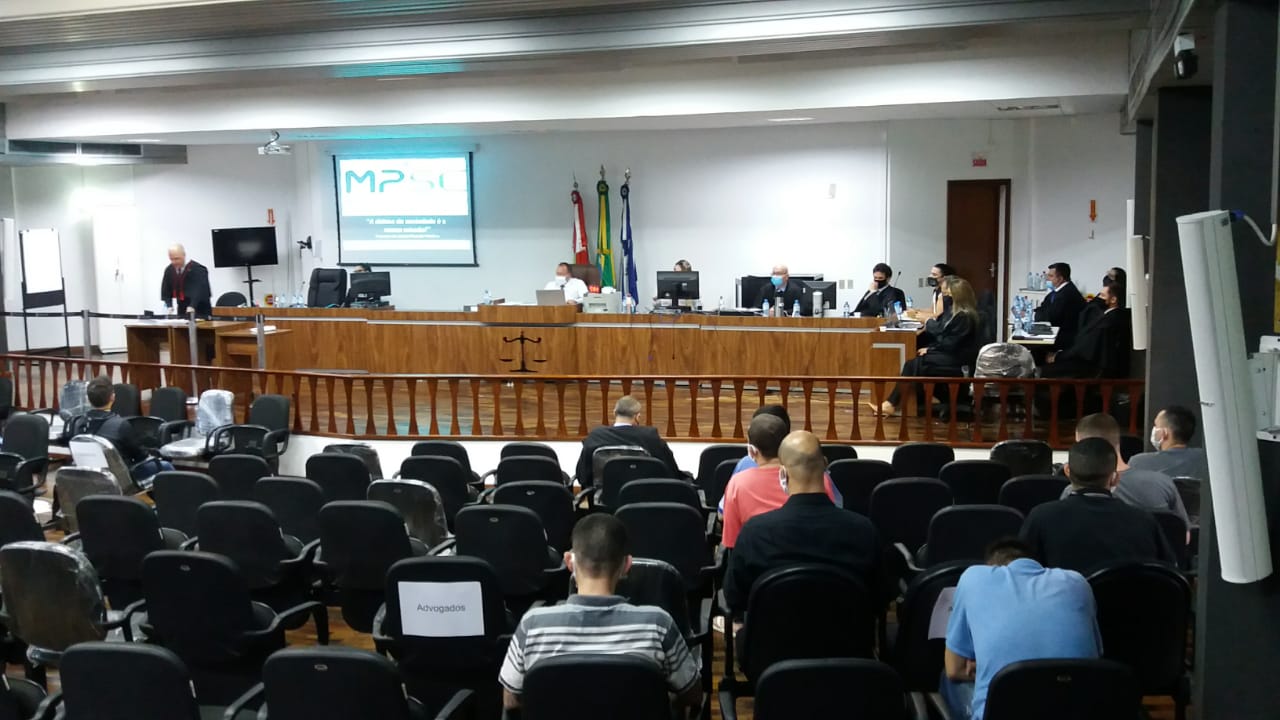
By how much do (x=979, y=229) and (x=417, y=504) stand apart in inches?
400

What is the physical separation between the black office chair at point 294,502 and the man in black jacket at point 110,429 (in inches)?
122

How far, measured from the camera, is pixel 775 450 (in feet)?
15.6

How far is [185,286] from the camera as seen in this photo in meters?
13.4

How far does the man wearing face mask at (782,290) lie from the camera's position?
12414 millimetres

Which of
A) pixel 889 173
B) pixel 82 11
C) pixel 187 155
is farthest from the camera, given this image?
pixel 187 155

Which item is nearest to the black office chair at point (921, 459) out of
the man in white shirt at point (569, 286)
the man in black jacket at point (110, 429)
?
the man in black jacket at point (110, 429)

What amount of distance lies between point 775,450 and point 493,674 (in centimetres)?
149

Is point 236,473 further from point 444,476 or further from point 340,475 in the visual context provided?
point 444,476

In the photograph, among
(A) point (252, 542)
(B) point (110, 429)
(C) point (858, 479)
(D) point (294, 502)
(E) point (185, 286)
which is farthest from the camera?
(E) point (185, 286)

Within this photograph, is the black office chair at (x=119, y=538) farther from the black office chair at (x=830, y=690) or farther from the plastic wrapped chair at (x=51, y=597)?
the black office chair at (x=830, y=690)

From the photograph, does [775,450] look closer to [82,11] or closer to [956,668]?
[956,668]

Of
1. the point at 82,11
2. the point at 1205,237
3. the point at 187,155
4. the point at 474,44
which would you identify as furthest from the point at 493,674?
the point at 187,155

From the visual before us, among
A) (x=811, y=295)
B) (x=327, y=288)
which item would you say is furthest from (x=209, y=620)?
(x=327, y=288)

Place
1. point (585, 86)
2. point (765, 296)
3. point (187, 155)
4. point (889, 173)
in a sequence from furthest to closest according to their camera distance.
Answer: point (187, 155) < point (889, 173) < point (765, 296) < point (585, 86)
